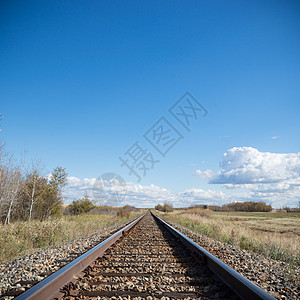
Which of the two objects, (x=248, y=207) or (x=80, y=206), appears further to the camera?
(x=248, y=207)

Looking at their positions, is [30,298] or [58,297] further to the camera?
[58,297]

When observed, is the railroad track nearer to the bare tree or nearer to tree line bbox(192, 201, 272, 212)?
the bare tree

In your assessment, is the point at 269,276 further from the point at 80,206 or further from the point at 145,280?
the point at 80,206

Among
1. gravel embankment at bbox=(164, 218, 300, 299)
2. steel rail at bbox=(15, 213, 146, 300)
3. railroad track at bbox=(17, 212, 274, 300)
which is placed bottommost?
gravel embankment at bbox=(164, 218, 300, 299)

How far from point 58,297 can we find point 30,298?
0.45 m

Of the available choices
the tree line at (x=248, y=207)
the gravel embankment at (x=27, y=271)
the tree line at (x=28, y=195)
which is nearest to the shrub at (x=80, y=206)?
the tree line at (x=28, y=195)

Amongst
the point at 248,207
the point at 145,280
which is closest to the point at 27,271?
the point at 145,280

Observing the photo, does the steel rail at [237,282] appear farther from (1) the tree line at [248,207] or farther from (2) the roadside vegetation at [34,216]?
(1) the tree line at [248,207]

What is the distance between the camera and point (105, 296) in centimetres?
253

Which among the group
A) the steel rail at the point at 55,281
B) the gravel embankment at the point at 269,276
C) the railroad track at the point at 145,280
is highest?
the steel rail at the point at 55,281

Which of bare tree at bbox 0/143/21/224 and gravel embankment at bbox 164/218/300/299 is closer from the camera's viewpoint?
gravel embankment at bbox 164/218/300/299

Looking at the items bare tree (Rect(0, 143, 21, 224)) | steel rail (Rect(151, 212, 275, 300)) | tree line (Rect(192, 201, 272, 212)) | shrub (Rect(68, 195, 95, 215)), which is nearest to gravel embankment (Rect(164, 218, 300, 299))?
steel rail (Rect(151, 212, 275, 300))

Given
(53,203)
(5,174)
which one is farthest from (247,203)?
(5,174)

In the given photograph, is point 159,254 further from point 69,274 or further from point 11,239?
point 11,239
